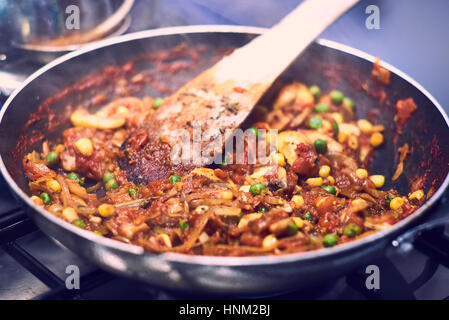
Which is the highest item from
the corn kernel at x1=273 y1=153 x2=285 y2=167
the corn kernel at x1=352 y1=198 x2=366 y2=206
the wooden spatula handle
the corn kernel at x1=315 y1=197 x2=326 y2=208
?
the wooden spatula handle

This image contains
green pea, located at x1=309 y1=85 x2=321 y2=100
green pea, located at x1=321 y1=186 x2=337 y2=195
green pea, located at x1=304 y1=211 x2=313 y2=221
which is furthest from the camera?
green pea, located at x1=309 y1=85 x2=321 y2=100

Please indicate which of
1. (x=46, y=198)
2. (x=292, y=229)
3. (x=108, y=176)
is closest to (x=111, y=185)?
(x=108, y=176)

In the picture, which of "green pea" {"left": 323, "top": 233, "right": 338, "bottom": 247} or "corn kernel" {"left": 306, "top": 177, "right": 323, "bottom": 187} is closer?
"green pea" {"left": 323, "top": 233, "right": 338, "bottom": 247}

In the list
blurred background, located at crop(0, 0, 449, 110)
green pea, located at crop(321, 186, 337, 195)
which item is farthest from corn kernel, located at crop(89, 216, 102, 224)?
blurred background, located at crop(0, 0, 449, 110)

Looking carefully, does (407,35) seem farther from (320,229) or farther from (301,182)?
(320,229)

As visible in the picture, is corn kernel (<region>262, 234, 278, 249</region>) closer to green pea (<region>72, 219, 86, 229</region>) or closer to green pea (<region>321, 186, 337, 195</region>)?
green pea (<region>321, 186, 337, 195</region>)


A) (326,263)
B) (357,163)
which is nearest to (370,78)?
(357,163)

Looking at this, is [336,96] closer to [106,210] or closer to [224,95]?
[224,95]
